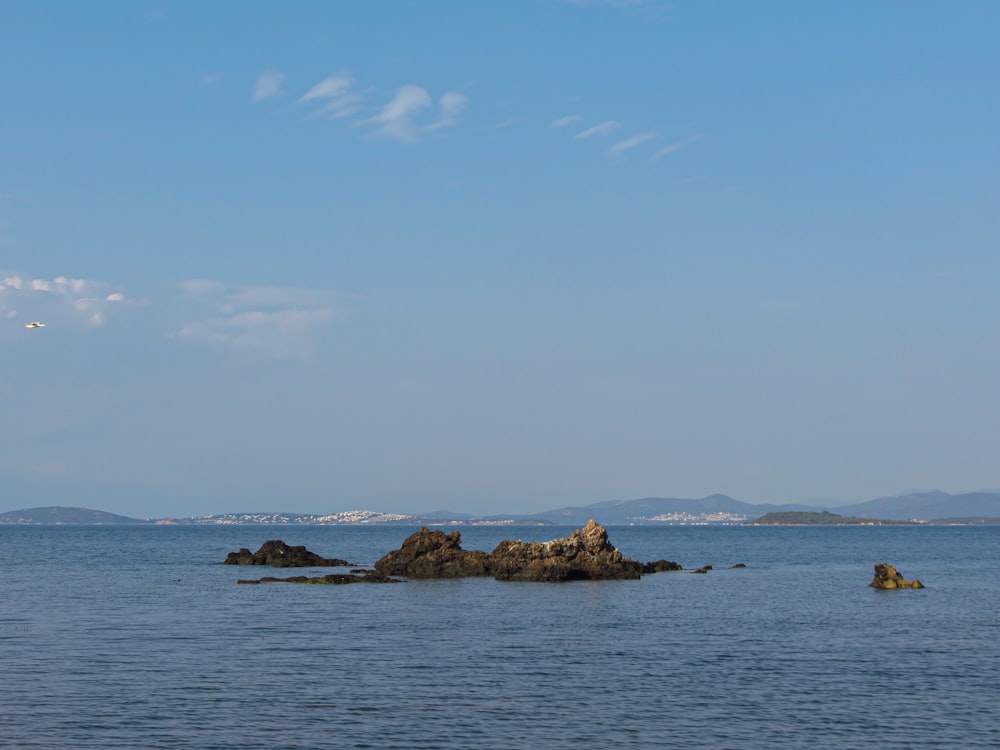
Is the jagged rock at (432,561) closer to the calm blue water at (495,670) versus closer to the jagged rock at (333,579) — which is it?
the jagged rock at (333,579)

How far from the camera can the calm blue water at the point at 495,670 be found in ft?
105

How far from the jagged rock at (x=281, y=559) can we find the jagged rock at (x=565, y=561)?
3174cm

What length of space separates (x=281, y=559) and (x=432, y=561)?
3018 cm

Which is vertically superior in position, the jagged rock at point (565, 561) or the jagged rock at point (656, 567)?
the jagged rock at point (565, 561)

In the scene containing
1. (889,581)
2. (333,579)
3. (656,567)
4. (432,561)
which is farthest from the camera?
(656,567)

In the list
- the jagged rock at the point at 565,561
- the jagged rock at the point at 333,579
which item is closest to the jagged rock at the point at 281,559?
the jagged rock at the point at 333,579

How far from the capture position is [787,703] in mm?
36188

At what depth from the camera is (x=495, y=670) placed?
42.9m

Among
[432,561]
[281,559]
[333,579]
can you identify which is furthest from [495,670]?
[281,559]

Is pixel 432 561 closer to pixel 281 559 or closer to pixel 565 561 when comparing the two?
pixel 565 561

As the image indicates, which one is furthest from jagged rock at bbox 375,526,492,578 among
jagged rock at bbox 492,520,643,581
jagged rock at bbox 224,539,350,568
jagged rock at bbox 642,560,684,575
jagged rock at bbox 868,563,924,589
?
jagged rock at bbox 868,563,924,589

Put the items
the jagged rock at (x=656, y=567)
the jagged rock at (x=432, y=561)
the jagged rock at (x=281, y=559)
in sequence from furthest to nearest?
the jagged rock at (x=281, y=559) < the jagged rock at (x=656, y=567) < the jagged rock at (x=432, y=561)

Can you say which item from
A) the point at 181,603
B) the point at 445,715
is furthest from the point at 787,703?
the point at 181,603

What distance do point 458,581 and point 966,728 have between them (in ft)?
216
